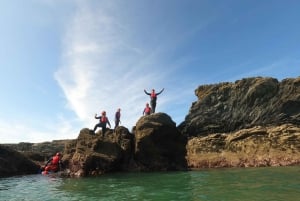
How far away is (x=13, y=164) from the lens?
1462 inches

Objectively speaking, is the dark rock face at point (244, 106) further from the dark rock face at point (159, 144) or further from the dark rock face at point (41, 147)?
the dark rock face at point (41, 147)

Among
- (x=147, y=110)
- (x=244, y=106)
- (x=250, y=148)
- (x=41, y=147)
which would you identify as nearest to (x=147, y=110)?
(x=147, y=110)

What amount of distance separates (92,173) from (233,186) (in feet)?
45.1

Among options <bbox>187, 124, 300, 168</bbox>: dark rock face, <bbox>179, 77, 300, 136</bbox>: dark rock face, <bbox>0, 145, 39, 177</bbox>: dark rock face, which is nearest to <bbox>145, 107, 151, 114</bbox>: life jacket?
<bbox>187, 124, 300, 168</bbox>: dark rock face

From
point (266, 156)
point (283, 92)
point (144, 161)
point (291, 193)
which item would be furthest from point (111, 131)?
point (283, 92)

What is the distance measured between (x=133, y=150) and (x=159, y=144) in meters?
2.41

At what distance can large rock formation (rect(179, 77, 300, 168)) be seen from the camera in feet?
125

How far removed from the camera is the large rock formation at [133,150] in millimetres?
28172

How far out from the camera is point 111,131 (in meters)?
32.1

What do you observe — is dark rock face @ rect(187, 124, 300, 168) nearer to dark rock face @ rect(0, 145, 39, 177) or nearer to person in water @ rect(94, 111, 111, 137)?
person in water @ rect(94, 111, 111, 137)

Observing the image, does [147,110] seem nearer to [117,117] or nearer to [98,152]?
[117,117]

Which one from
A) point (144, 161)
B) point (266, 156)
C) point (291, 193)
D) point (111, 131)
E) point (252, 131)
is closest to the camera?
point (291, 193)

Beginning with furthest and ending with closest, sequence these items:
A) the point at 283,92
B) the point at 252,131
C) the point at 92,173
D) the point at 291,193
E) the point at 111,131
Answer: the point at 283,92 < the point at 252,131 < the point at 111,131 < the point at 92,173 < the point at 291,193

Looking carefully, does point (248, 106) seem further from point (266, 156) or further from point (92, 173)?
point (92, 173)
